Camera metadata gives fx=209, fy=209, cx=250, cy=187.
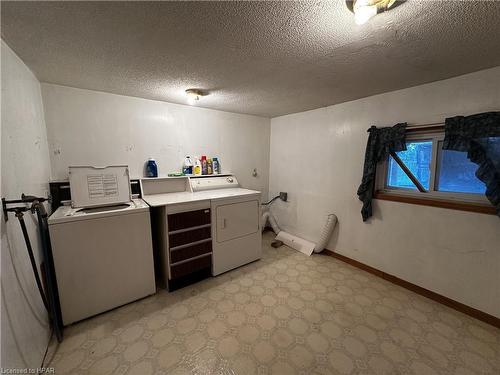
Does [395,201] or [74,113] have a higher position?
[74,113]

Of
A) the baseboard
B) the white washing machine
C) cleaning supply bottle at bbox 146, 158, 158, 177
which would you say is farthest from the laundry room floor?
cleaning supply bottle at bbox 146, 158, 158, 177

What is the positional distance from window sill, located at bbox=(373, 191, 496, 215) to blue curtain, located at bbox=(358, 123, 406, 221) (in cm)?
13

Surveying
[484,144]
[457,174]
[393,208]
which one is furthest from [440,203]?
[484,144]

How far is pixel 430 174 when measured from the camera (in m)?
2.03

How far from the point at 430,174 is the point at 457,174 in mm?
187

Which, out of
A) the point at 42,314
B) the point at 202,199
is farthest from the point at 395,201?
the point at 42,314

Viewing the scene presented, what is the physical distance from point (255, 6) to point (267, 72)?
2.47 ft

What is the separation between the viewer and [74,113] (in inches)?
82.5

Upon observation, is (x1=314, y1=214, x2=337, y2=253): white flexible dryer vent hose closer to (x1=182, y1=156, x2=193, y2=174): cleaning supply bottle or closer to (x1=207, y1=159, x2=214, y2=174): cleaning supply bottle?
(x1=207, y1=159, x2=214, y2=174): cleaning supply bottle

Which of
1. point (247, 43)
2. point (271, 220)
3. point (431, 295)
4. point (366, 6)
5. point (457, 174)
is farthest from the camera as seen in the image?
point (271, 220)

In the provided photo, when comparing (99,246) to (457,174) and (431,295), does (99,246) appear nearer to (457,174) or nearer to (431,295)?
(431,295)

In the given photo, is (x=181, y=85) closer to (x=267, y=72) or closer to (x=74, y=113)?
(x=267, y=72)

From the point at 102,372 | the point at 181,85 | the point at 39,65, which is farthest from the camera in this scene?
the point at 181,85

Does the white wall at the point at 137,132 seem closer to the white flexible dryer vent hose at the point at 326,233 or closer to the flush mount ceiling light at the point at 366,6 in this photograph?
the white flexible dryer vent hose at the point at 326,233
